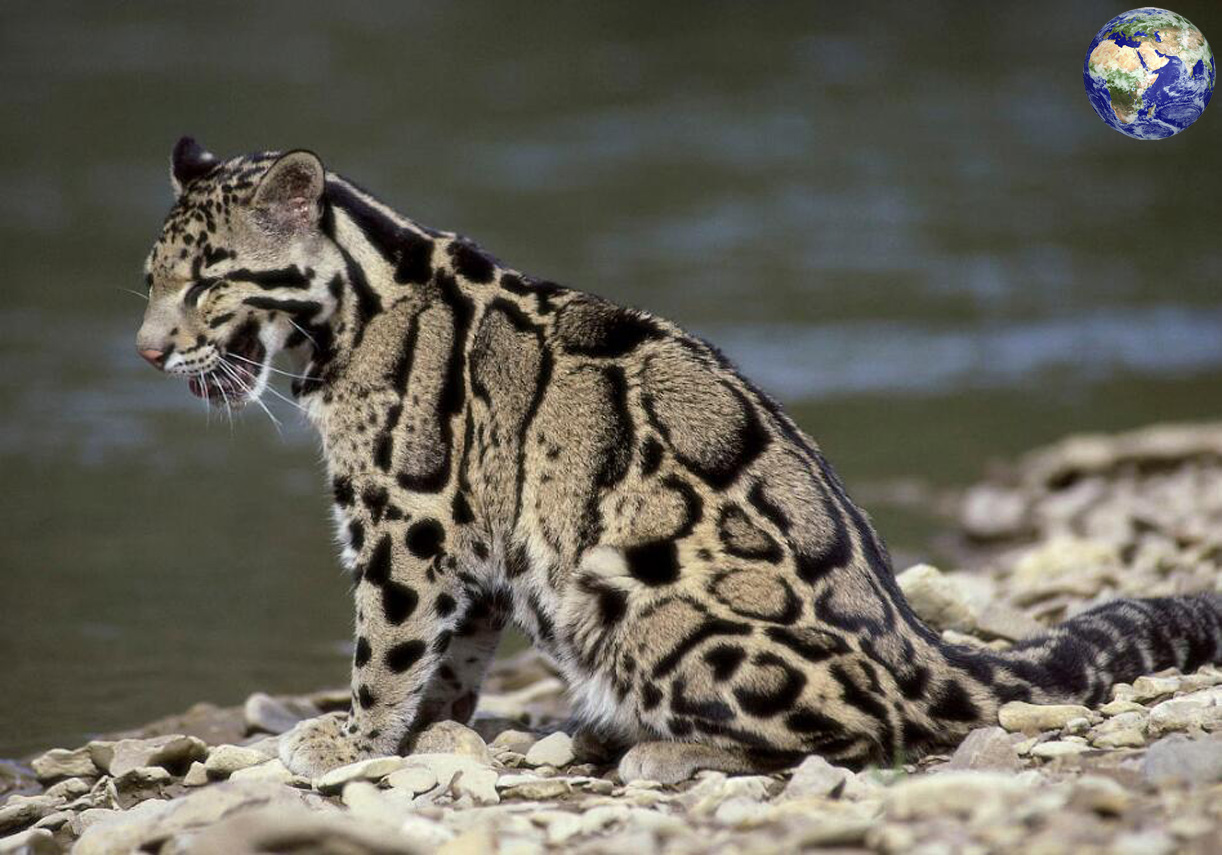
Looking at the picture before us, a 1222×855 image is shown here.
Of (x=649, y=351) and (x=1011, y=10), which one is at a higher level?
(x=1011, y=10)

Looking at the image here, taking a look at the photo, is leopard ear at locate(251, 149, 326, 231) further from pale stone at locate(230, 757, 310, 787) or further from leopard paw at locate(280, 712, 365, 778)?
pale stone at locate(230, 757, 310, 787)

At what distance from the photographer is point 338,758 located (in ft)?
20.6

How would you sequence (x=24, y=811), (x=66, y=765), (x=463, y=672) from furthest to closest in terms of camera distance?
1. (x=66, y=765)
2. (x=463, y=672)
3. (x=24, y=811)

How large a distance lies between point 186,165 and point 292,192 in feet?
1.82

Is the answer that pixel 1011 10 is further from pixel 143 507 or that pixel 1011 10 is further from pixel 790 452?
pixel 790 452

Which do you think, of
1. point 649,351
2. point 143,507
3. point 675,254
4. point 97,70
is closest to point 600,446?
point 649,351

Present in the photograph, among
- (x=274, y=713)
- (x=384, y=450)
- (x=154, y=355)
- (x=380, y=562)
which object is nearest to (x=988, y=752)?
(x=380, y=562)

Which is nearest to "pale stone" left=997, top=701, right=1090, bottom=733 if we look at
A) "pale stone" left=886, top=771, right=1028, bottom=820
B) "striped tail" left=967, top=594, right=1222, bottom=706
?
"striped tail" left=967, top=594, right=1222, bottom=706

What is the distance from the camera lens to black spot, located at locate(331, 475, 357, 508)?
6355 millimetres

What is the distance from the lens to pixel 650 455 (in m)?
6.03

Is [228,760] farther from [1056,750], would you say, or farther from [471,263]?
[1056,750]

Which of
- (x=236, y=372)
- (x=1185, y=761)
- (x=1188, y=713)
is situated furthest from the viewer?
(x=236, y=372)

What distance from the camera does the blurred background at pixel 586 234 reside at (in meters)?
10.5

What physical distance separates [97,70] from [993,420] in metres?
20.6
